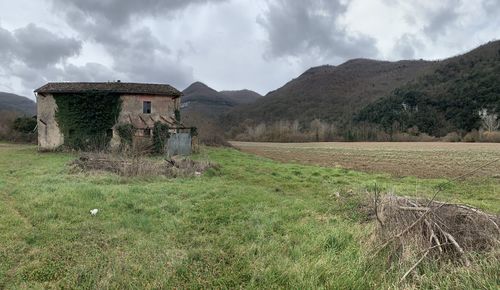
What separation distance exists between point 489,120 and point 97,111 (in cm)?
7999

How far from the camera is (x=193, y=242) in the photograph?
638 cm

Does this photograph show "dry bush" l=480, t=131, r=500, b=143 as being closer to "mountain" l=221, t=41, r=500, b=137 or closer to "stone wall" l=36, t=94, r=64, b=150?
"mountain" l=221, t=41, r=500, b=137

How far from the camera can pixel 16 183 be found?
1252 cm

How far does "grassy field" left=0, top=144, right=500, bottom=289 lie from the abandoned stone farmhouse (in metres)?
19.6

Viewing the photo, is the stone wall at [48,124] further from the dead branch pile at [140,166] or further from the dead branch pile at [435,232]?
the dead branch pile at [435,232]

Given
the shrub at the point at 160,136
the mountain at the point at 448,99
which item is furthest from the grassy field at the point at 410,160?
the mountain at the point at 448,99

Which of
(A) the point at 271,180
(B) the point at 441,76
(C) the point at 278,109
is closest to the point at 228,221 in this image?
(A) the point at 271,180

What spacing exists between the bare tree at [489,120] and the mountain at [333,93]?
37.0 metres

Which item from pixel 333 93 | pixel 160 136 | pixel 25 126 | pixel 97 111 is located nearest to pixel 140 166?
pixel 160 136

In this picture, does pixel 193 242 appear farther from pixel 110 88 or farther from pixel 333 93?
pixel 333 93

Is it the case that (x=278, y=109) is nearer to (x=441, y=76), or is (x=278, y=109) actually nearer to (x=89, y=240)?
(x=441, y=76)

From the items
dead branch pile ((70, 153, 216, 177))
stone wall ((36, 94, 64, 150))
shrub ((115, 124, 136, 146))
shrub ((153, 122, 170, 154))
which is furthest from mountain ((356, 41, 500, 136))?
dead branch pile ((70, 153, 216, 177))

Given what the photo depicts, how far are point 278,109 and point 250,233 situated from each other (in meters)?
120

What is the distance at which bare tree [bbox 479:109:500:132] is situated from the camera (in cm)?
7212
